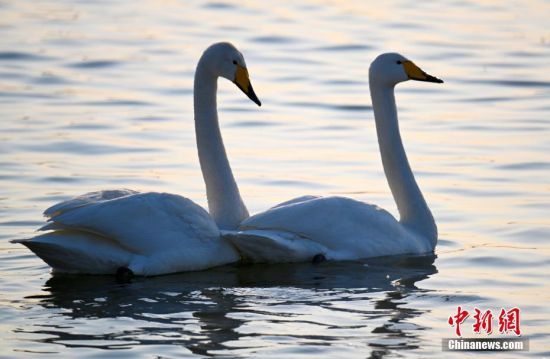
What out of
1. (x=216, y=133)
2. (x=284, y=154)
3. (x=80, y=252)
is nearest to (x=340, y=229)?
(x=216, y=133)

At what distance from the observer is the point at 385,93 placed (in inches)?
457

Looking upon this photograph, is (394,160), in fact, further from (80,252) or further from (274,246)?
(80,252)

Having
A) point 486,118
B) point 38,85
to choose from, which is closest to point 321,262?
point 486,118

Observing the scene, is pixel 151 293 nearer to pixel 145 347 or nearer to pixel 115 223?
pixel 115 223

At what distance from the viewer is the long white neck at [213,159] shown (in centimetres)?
1124

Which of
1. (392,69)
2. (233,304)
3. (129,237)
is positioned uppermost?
(392,69)

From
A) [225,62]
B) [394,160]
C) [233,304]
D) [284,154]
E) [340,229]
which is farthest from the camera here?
[284,154]

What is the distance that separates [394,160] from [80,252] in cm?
297

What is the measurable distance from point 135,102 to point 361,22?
799cm

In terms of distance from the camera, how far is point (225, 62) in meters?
11.3

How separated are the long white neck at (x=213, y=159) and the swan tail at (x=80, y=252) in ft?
4.35

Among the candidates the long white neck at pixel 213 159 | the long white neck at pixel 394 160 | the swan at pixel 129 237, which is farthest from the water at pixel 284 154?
the long white neck at pixel 213 159

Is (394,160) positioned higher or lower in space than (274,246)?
higher

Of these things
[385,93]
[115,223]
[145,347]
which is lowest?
[145,347]
